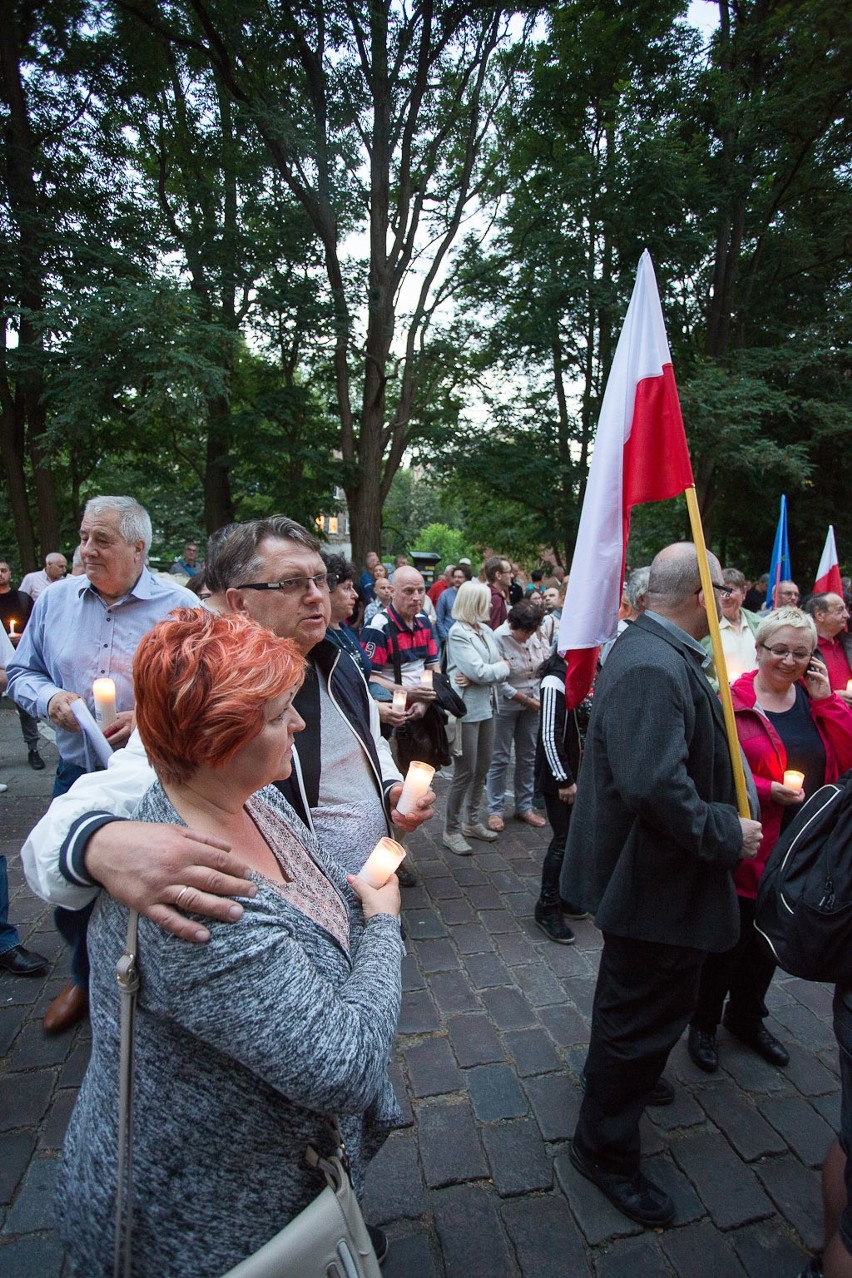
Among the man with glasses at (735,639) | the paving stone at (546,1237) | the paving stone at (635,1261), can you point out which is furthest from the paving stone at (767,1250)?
the man with glasses at (735,639)

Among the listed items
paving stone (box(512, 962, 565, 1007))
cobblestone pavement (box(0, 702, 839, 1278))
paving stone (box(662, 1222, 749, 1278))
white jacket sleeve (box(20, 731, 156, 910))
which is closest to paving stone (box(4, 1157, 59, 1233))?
cobblestone pavement (box(0, 702, 839, 1278))

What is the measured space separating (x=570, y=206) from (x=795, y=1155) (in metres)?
14.4

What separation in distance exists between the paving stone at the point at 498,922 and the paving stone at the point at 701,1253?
5.95ft

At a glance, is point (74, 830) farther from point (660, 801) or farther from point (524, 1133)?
point (524, 1133)

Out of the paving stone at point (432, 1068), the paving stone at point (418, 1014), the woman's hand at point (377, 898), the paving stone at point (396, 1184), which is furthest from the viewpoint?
the paving stone at point (418, 1014)

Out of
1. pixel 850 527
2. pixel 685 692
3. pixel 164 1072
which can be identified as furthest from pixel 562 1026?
pixel 850 527

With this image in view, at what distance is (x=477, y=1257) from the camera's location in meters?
2.08

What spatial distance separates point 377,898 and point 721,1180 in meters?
1.94

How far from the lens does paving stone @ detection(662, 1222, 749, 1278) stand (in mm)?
2043

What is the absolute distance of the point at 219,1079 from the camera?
43.5 inches

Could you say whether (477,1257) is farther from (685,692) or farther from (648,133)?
(648,133)

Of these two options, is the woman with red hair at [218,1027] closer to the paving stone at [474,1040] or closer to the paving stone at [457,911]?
the paving stone at [474,1040]

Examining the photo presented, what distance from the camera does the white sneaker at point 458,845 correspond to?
511 cm

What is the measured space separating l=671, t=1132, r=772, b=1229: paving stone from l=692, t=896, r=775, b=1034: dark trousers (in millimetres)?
512
